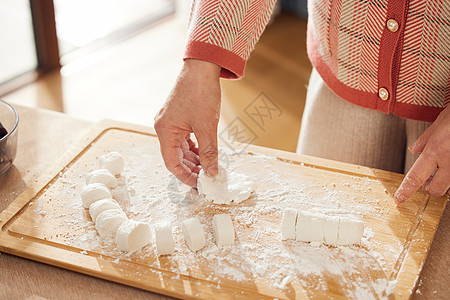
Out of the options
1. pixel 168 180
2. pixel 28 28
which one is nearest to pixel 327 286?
pixel 168 180

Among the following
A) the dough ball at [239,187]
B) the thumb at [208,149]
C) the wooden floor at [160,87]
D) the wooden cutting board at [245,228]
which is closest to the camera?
the wooden cutting board at [245,228]

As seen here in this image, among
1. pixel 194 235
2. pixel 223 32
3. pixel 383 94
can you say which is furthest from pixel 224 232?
pixel 383 94

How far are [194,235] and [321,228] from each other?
26 cm

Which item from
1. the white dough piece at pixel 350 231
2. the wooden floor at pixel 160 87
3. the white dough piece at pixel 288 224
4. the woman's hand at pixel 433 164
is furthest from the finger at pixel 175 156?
the wooden floor at pixel 160 87

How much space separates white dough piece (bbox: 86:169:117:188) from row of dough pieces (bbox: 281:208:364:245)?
0.42 meters

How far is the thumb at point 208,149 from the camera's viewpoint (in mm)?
1077

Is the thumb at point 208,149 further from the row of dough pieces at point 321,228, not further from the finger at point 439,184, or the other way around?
the finger at point 439,184

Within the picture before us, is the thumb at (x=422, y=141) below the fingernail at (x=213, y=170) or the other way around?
the other way around

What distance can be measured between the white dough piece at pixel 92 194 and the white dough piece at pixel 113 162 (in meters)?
0.10

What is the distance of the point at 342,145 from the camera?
1.48 m

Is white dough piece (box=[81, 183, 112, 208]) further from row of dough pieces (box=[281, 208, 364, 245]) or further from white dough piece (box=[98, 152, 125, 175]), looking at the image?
row of dough pieces (box=[281, 208, 364, 245])

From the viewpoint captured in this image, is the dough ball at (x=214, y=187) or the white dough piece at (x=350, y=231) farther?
the dough ball at (x=214, y=187)

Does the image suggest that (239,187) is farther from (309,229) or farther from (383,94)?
(383,94)

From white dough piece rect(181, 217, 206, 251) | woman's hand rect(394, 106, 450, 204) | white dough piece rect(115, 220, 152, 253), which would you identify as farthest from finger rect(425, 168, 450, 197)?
white dough piece rect(115, 220, 152, 253)
